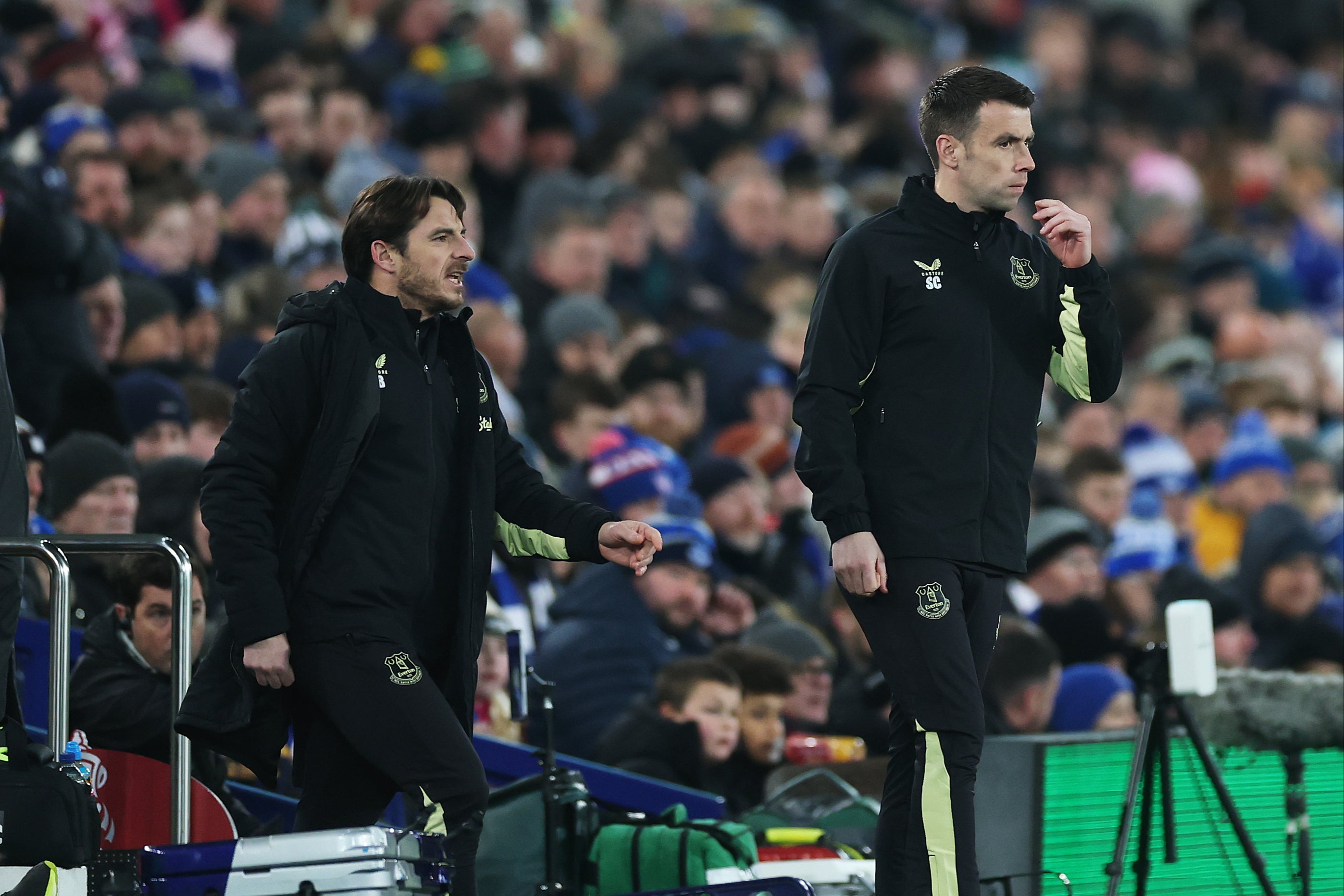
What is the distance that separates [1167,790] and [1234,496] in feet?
23.0

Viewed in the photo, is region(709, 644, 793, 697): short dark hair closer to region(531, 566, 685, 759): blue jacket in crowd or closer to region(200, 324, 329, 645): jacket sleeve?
region(531, 566, 685, 759): blue jacket in crowd

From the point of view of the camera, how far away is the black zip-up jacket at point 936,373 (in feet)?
16.4

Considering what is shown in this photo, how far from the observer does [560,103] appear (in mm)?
13656

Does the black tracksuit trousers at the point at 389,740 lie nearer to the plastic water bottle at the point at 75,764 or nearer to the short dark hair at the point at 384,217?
the plastic water bottle at the point at 75,764

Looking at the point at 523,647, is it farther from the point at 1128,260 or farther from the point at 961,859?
the point at 1128,260

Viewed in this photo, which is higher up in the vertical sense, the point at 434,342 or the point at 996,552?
the point at 434,342

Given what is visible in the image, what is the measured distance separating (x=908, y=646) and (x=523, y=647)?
3.76 feet

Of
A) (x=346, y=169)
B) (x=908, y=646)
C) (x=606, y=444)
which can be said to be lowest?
(x=908, y=646)

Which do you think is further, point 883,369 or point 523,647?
point 523,647

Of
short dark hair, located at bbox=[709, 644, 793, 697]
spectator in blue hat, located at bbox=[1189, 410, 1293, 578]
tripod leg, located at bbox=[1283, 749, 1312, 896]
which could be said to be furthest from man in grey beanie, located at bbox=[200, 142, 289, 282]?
tripod leg, located at bbox=[1283, 749, 1312, 896]

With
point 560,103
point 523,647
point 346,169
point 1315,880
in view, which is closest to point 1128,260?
point 560,103

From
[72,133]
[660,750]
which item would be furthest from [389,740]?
[72,133]

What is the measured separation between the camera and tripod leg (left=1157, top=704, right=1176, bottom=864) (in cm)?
575

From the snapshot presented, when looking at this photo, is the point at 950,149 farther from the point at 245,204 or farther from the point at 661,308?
the point at 661,308
